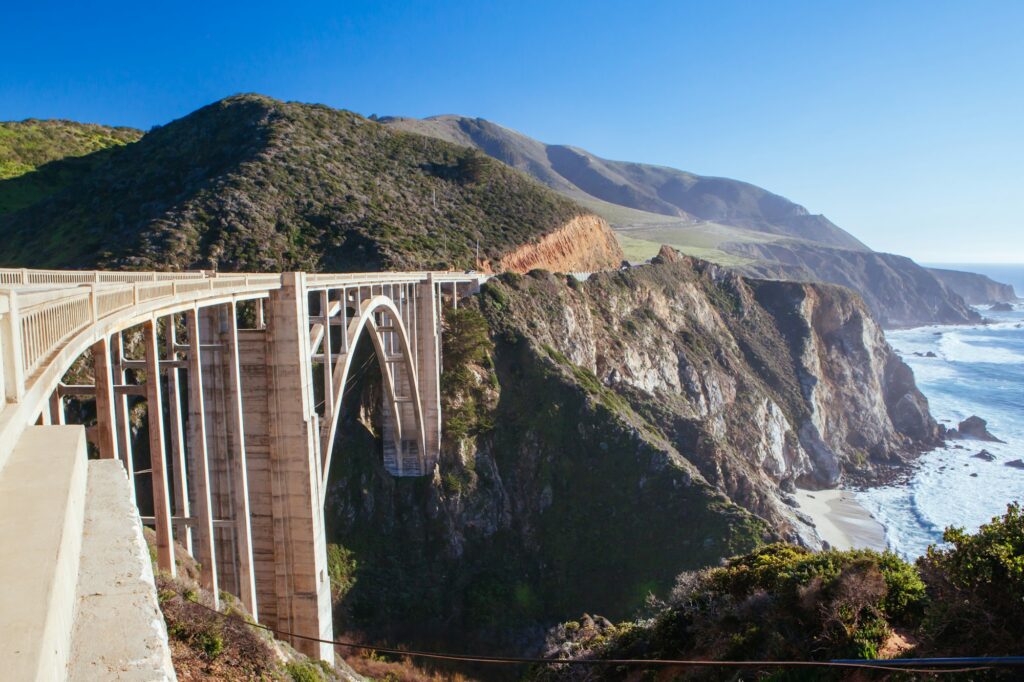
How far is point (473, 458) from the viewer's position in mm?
32406

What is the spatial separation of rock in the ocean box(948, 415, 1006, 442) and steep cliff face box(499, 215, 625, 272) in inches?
1483

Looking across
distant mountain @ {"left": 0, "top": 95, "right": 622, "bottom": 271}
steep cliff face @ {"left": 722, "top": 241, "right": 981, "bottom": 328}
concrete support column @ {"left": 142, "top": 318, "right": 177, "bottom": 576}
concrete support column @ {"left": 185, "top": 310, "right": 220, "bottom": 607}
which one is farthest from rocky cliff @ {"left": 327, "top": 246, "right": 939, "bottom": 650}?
steep cliff face @ {"left": 722, "top": 241, "right": 981, "bottom": 328}

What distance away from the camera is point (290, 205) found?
43062mm

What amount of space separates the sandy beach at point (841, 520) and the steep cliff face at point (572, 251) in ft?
84.3

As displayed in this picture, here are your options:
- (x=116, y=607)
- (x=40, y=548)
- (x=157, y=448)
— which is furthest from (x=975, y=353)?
(x=40, y=548)

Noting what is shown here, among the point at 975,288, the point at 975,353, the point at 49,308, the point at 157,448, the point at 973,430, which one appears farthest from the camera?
the point at 975,288

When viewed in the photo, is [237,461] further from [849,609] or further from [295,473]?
[849,609]

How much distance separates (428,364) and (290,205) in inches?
783

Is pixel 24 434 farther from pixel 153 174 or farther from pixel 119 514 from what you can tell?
pixel 153 174

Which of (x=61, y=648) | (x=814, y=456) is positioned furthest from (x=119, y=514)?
(x=814, y=456)

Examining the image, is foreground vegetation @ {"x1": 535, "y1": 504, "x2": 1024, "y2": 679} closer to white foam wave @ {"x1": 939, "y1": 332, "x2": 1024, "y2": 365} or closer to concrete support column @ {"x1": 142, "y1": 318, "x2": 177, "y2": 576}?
concrete support column @ {"x1": 142, "y1": 318, "x2": 177, "y2": 576}

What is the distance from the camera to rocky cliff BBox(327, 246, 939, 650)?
27.9 m

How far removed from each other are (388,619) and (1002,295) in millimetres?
213078

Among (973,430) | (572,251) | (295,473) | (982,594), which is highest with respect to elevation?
(572,251)
